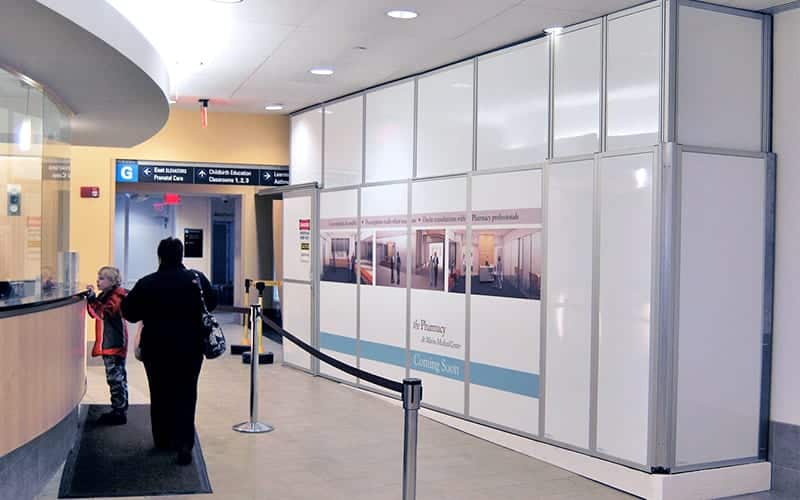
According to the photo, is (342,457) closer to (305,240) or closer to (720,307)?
(720,307)

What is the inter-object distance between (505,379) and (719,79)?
9.32 feet

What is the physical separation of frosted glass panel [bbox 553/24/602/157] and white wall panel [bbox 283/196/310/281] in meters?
4.55

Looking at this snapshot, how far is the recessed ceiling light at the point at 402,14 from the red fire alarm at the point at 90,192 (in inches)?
243

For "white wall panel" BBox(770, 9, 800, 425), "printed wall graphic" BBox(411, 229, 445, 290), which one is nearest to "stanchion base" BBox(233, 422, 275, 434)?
"printed wall graphic" BBox(411, 229, 445, 290)

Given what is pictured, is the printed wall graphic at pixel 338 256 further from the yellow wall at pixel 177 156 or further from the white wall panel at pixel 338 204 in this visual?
the yellow wall at pixel 177 156

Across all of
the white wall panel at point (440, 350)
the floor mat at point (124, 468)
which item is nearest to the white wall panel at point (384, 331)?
the white wall panel at point (440, 350)

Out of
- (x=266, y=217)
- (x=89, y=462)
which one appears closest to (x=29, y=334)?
(x=89, y=462)

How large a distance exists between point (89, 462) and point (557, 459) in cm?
340

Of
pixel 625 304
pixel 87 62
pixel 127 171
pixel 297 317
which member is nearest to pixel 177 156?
pixel 127 171

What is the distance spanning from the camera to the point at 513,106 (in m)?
7.00

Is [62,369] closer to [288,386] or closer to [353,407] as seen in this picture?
[353,407]

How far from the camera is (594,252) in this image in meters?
6.08

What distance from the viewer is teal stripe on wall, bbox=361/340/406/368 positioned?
8547 millimetres

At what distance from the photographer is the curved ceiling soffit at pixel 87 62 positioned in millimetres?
4367
